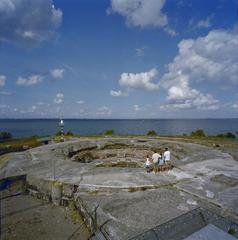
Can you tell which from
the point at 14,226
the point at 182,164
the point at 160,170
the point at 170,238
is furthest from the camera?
the point at 182,164

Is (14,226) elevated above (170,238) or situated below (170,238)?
below

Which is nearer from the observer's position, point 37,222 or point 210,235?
point 210,235

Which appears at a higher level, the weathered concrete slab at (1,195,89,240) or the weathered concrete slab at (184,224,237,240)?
the weathered concrete slab at (184,224,237,240)

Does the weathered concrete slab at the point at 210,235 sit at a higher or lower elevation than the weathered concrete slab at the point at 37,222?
higher

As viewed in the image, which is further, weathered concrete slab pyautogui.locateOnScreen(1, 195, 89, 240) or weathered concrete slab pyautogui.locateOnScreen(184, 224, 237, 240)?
weathered concrete slab pyautogui.locateOnScreen(1, 195, 89, 240)

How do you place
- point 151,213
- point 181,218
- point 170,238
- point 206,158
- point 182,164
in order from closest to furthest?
point 170,238 < point 181,218 < point 151,213 < point 182,164 < point 206,158

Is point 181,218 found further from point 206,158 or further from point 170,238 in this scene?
point 206,158

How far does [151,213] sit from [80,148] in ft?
40.1

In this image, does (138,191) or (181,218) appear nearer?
(181,218)

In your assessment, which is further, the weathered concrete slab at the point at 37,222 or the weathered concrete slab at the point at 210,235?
the weathered concrete slab at the point at 37,222

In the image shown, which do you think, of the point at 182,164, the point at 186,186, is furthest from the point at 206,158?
the point at 186,186

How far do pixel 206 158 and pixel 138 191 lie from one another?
594 cm

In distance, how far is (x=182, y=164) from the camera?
33.1 feet

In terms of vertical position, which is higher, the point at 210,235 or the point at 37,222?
the point at 210,235
